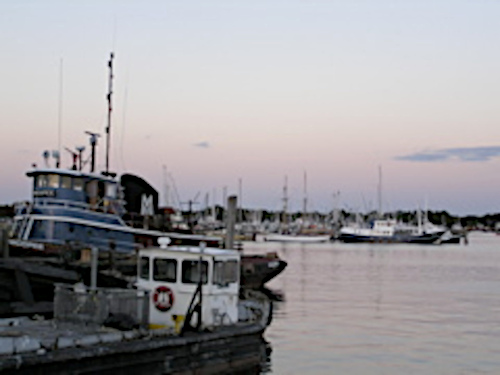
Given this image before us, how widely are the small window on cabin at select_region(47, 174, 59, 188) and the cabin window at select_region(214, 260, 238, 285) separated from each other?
1732cm

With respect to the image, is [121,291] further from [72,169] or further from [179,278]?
[72,169]

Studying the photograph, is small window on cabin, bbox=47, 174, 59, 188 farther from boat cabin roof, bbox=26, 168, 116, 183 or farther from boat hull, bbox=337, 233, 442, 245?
boat hull, bbox=337, 233, 442, 245

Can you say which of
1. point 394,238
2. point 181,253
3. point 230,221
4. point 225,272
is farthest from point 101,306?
point 394,238

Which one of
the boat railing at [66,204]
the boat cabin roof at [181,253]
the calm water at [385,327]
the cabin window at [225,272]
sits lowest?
the calm water at [385,327]

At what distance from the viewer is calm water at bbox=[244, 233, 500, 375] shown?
2827cm

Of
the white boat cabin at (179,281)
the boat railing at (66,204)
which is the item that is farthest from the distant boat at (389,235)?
the white boat cabin at (179,281)

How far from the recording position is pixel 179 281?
2078 cm

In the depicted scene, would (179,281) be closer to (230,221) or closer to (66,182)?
(230,221)

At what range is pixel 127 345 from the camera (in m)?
17.6

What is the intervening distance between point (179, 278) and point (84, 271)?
13.0 meters

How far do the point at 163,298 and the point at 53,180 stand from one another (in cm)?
1775

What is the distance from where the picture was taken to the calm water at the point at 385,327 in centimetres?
2827

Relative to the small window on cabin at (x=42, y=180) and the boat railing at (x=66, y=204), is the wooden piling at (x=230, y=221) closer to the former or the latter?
the boat railing at (x=66, y=204)

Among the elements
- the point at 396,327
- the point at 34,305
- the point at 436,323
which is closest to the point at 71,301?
the point at 34,305
